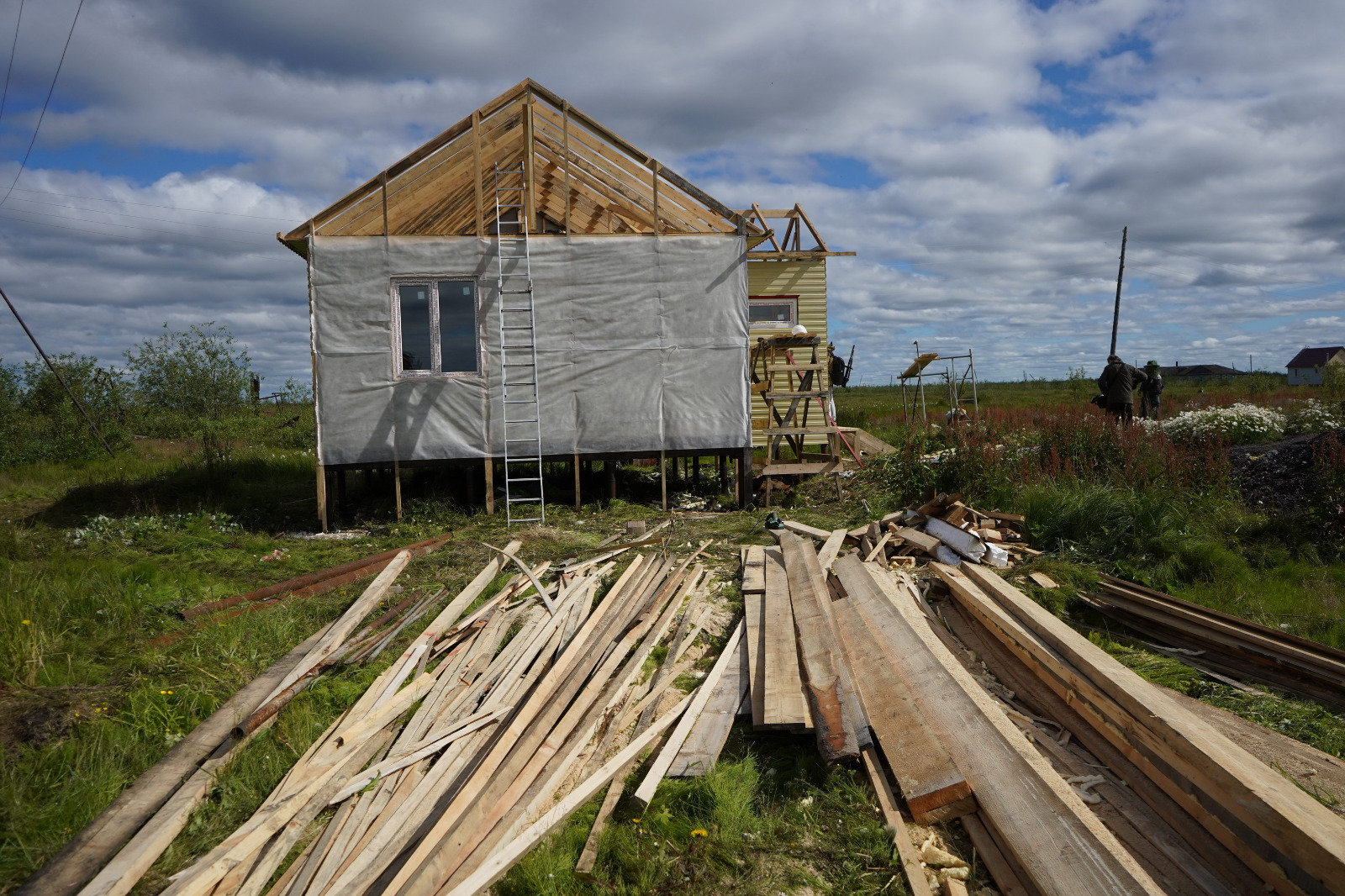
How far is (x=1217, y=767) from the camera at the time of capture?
131 inches

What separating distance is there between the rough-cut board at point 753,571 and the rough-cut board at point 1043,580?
96.8 inches

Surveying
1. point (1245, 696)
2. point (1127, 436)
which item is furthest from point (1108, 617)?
point (1127, 436)

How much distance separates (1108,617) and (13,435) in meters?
22.2

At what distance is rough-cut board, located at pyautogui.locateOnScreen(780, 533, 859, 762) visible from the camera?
4109mm

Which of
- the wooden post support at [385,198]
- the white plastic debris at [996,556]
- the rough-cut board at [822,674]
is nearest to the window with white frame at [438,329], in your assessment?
the wooden post support at [385,198]

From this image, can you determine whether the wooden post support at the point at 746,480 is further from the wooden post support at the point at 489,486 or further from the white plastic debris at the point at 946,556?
the white plastic debris at the point at 946,556

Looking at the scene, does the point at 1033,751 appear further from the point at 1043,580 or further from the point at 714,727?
the point at 1043,580

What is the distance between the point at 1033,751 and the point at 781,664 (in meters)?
1.62

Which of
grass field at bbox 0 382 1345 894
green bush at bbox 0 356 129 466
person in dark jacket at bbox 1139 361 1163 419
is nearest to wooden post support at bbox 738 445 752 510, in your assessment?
grass field at bbox 0 382 1345 894

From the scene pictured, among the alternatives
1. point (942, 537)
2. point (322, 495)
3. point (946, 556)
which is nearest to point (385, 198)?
point (322, 495)

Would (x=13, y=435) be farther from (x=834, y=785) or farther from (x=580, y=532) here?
(x=834, y=785)

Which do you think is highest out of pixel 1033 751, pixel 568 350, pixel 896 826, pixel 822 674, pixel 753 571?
pixel 568 350

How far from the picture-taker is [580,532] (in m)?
10.0

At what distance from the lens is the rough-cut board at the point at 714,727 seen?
428 cm
